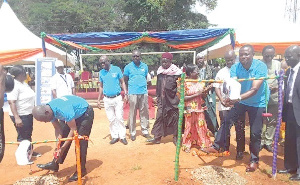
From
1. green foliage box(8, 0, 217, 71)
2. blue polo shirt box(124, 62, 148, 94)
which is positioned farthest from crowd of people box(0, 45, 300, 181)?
green foliage box(8, 0, 217, 71)

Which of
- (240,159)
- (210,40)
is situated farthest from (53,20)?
(240,159)

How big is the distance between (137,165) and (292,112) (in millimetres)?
2444

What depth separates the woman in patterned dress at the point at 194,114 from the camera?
470 centimetres

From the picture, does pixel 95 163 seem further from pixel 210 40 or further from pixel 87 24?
pixel 87 24

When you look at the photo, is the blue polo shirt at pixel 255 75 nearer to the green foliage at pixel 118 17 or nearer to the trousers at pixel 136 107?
the trousers at pixel 136 107

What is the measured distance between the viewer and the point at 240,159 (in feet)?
14.7

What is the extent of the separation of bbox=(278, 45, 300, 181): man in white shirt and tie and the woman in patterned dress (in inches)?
51.0

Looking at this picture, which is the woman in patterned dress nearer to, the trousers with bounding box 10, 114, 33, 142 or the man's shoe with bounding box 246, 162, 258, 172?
the man's shoe with bounding box 246, 162, 258, 172

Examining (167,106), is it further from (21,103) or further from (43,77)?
(43,77)

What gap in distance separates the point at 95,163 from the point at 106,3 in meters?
27.4

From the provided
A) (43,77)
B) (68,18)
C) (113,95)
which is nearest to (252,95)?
(113,95)

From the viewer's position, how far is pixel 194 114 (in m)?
4.82

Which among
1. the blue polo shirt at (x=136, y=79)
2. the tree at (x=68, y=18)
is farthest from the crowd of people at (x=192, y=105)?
the tree at (x=68, y=18)

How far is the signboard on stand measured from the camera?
6863 millimetres
